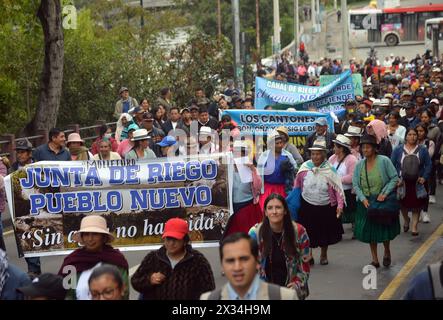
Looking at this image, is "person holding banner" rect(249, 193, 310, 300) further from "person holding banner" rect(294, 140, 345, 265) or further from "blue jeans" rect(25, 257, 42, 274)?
"blue jeans" rect(25, 257, 42, 274)

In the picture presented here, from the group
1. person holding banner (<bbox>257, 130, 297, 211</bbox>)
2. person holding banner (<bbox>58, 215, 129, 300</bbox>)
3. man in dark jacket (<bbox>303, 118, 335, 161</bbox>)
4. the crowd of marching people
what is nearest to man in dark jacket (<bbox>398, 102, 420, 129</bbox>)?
the crowd of marching people

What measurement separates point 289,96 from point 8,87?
7141mm

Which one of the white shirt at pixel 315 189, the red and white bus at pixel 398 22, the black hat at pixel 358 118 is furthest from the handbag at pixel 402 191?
the red and white bus at pixel 398 22

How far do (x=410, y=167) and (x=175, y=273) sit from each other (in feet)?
27.3

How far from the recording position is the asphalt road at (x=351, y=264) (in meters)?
11.7

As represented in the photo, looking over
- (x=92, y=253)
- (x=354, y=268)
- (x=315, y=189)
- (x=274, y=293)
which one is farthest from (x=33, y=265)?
(x=274, y=293)

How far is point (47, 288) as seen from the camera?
6.70m

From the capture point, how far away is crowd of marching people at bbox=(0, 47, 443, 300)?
680 centimetres

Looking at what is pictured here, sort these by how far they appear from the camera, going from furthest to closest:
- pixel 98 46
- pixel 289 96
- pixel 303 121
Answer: pixel 98 46 < pixel 289 96 < pixel 303 121

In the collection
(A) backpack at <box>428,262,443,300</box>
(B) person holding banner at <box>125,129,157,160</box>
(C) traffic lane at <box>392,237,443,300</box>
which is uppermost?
(A) backpack at <box>428,262,443,300</box>

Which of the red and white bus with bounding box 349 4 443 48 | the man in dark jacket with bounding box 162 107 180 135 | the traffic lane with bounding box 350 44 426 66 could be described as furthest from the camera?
the red and white bus with bounding box 349 4 443 48
